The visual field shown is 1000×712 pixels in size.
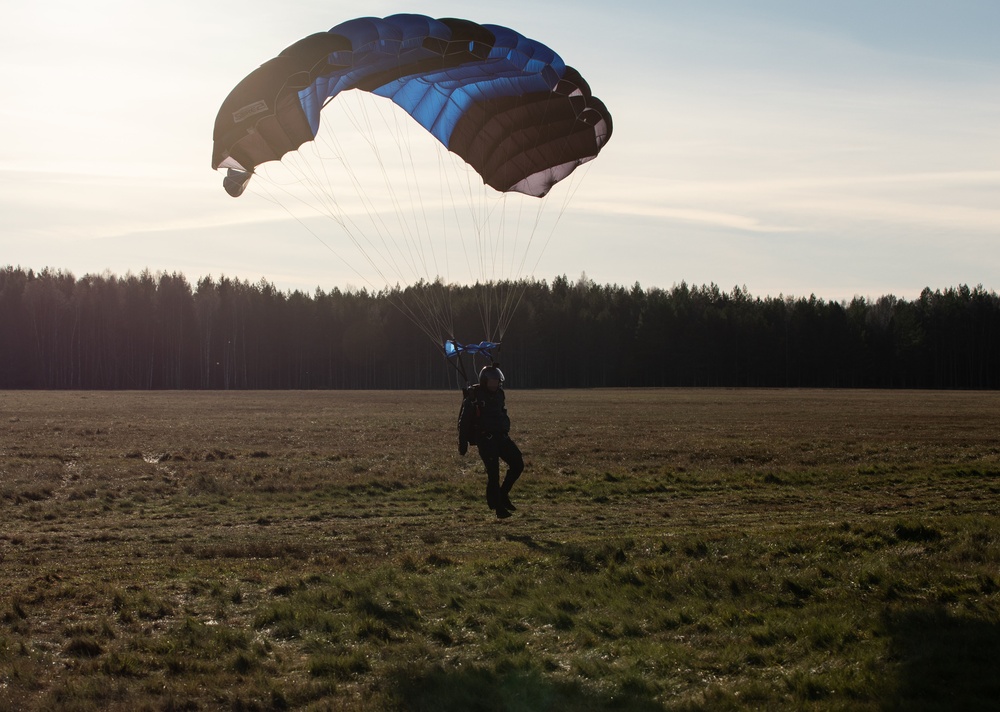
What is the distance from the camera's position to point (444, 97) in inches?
619

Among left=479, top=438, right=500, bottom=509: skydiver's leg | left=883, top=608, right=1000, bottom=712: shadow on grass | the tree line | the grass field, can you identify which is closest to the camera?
left=883, top=608, right=1000, bottom=712: shadow on grass

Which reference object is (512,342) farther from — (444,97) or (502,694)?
(502,694)

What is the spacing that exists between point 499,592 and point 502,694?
268cm

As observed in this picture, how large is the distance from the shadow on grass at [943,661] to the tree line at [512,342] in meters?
101

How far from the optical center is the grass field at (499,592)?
21.7 ft

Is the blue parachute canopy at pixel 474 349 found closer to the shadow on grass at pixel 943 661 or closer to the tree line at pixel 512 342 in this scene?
the shadow on grass at pixel 943 661

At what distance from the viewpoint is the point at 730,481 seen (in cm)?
2036

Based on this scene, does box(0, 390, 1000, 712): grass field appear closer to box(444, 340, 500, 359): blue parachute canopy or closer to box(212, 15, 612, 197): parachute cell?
box(444, 340, 500, 359): blue parachute canopy

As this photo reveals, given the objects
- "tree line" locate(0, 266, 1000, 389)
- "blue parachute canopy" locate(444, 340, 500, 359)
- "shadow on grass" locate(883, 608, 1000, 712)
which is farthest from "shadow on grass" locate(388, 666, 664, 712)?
"tree line" locate(0, 266, 1000, 389)

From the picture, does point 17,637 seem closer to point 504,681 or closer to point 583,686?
point 504,681

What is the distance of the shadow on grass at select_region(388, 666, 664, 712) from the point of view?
6387 mm

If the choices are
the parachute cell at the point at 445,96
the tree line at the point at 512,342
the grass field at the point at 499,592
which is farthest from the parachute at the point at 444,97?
the tree line at the point at 512,342

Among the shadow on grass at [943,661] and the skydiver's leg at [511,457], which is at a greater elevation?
the skydiver's leg at [511,457]

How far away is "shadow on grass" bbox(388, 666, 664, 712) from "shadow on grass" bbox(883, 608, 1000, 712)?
1.68m
